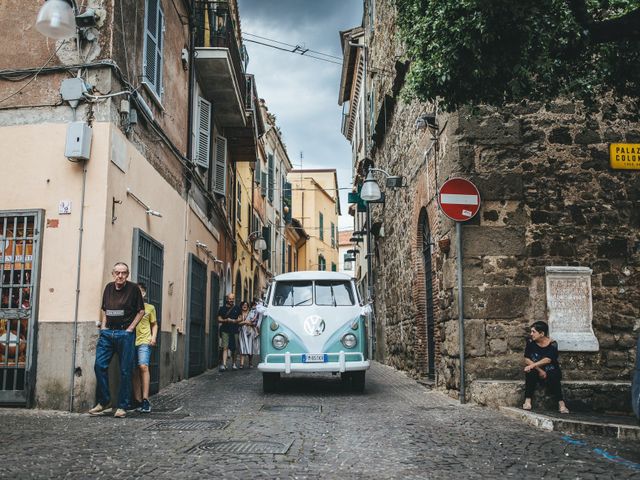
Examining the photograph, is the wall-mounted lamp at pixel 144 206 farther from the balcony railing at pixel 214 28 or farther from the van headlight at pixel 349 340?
the balcony railing at pixel 214 28

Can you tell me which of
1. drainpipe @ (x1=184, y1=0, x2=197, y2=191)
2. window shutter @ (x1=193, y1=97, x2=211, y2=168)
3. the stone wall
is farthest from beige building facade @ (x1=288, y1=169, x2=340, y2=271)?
the stone wall

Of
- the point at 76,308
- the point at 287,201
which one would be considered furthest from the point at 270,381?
the point at 287,201

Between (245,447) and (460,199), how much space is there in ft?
15.9

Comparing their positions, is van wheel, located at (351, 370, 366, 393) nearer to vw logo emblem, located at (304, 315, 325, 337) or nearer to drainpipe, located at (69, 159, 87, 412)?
vw logo emblem, located at (304, 315, 325, 337)

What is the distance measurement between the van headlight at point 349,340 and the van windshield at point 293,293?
0.85 meters

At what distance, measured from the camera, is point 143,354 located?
8.92 metres

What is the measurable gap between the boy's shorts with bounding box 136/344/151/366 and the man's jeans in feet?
1.27

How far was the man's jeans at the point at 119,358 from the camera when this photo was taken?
27.0ft

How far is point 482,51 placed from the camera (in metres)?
6.77

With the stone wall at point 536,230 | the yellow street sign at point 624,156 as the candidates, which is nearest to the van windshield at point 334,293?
the stone wall at point 536,230

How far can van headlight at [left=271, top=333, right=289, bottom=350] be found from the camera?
10555 mm

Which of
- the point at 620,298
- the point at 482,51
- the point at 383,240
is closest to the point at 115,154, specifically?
the point at 482,51

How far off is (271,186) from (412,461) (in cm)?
3171

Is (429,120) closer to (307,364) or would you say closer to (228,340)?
(307,364)
